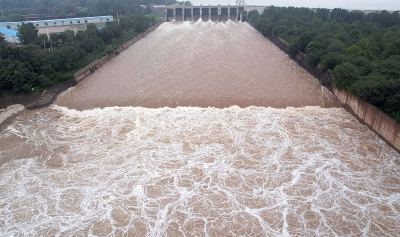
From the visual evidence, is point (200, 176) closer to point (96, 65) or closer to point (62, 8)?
point (96, 65)

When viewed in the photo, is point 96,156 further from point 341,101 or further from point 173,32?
point 173,32

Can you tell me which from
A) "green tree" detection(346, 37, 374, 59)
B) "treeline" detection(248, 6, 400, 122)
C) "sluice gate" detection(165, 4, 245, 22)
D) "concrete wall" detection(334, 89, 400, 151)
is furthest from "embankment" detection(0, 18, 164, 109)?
"sluice gate" detection(165, 4, 245, 22)

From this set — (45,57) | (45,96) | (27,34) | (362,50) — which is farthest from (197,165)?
(27,34)

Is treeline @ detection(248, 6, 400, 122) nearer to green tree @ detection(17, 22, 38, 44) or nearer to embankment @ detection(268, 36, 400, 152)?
embankment @ detection(268, 36, 400, 152)

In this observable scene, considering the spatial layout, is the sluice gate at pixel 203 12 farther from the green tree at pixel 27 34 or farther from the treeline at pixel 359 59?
the green tree at pixel 27 34

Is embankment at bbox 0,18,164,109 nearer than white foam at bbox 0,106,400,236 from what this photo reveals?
No

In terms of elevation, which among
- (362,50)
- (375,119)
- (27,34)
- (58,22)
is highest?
(58,22)
